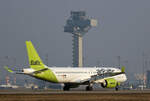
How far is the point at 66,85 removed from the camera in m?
95.6

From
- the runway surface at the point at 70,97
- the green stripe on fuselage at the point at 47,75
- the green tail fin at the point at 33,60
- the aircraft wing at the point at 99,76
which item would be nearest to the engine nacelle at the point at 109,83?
the aircraft wing at the point at 99,76

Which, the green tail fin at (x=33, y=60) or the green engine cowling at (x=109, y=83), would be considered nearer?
the green tail fin at (x=33, y=60)

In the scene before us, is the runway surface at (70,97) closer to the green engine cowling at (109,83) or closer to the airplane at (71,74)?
the airplane at (71,74)

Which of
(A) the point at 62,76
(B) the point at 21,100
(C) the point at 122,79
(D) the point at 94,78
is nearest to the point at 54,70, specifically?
(A) the point at 62,76

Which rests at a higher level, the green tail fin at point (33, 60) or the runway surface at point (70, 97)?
the green tail fin at point (33, 60)

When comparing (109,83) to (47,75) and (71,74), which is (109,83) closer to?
(71,74)

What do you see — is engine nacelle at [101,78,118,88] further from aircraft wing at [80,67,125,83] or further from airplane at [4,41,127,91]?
aircraft wing at [80,67,125,83]

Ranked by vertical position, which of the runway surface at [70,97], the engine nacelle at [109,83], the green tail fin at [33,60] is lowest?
the runway surface at [70,97]

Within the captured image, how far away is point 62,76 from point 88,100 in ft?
106

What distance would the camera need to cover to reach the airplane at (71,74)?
293 ft

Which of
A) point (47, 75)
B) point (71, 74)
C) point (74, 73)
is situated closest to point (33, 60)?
point (47, 75)

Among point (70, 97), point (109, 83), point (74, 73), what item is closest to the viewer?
point (70, 97)

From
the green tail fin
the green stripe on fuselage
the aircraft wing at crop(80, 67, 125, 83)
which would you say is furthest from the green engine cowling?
the green tail fin

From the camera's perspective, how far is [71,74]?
93.3m
